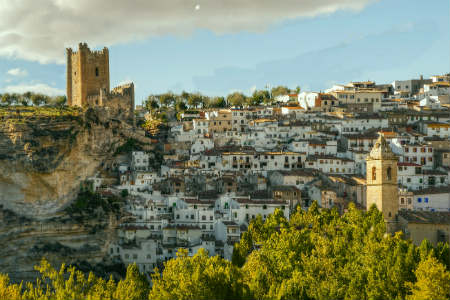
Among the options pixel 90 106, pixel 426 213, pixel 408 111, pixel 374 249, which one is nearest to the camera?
pixel 374 249

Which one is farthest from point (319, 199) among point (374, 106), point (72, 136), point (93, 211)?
point (374, 106)

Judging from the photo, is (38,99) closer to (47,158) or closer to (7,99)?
(7,99)

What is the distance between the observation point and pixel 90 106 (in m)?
61.4

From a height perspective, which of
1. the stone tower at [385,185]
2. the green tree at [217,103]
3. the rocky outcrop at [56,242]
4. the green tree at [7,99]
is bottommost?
the rocky outcrop at [56,242]

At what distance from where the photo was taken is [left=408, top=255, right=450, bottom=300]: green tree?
91.3ft

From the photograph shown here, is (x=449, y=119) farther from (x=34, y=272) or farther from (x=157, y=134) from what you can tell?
(x=34, y=272)

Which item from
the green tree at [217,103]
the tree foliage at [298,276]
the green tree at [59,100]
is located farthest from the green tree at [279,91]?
the tree foliage at [298,276]

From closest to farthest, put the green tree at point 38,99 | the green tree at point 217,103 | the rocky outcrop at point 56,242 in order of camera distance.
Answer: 1. the rocky outcrop at point 56,242
2. the green tree at point 38,99
3. the green tree at point 217,103

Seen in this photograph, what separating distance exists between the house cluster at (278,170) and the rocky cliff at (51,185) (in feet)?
7.80

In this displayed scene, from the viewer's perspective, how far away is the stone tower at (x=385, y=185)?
140 feet

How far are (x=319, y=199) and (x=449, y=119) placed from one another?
25.3 meters

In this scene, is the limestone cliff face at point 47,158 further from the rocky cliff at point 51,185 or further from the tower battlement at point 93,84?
the tower battlement at point 93,84

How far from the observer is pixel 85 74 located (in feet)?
210

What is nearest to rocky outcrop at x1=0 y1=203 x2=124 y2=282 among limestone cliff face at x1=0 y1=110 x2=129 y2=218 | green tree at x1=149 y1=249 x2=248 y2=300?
limestone cliff face at x1=0 y1=110 x2=129 y2=218
